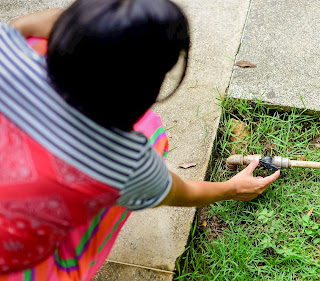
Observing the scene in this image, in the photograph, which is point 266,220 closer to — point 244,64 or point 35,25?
Result: point 244,64

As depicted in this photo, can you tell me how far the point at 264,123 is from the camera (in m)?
2.19

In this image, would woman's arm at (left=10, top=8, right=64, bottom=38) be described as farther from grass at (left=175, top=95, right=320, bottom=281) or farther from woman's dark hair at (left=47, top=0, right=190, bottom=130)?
grass at (left=175, top=95, right=320, bottom=281)

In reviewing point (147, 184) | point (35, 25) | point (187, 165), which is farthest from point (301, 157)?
point (35, 25)

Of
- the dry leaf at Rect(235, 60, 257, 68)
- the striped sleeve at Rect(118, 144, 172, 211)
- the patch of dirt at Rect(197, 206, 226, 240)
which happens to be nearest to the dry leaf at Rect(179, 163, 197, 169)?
the patch of dirt at Rect(197, 206, 226, 240)

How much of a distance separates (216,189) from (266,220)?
0.45m

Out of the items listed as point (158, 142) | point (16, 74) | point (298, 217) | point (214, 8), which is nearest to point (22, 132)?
point (16, 74)

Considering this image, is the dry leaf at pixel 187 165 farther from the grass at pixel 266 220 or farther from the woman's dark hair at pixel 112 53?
the woman's dark hair at pixel 112 53

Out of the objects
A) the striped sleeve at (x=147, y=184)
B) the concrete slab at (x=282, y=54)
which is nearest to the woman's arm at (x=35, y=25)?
the striped sleeve at (x=147, y=184)

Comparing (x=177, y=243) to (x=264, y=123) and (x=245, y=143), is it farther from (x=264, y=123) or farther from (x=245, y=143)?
(x=264, y=123)

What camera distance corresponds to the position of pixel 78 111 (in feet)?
2.99

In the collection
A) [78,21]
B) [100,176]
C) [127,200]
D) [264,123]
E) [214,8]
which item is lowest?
[264,123]

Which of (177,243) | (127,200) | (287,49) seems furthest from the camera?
(287,49)

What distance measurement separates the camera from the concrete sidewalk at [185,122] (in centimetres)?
181

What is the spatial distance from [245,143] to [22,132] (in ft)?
4.93
